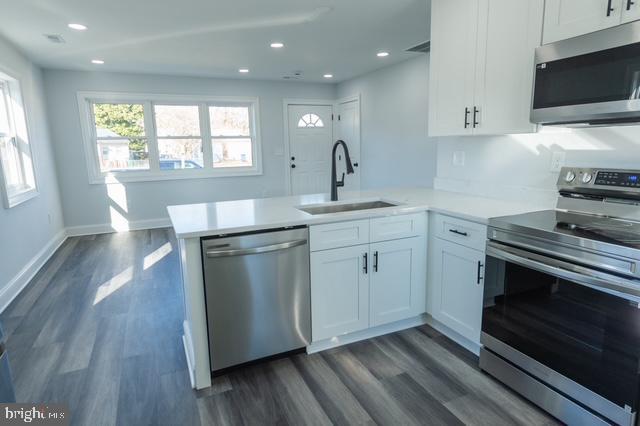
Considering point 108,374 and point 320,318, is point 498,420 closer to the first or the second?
point 320,318

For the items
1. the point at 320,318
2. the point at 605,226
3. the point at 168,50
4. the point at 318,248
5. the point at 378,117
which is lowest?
the point at 320,318

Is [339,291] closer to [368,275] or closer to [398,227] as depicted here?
[368,275]

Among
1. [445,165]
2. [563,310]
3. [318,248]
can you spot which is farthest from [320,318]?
[445,165]

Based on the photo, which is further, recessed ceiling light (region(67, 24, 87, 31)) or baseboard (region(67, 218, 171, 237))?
baseboard (region(67, 218, 171, 237))

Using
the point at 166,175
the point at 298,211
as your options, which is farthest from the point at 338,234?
the point at 166,175

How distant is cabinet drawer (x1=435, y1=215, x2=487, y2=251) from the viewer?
209cm

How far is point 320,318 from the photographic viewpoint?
231 centimetres

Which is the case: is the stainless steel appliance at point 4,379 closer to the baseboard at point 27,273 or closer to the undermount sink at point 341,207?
the undermount sink at point 341,207

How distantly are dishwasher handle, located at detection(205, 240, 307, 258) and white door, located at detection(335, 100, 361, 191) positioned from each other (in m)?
3.99

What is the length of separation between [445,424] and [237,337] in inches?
46.1

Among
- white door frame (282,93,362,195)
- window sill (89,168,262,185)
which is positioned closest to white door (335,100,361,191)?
white door frame (282,93,362,195)

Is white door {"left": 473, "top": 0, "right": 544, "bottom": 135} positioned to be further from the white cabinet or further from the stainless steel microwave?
the white cabinet

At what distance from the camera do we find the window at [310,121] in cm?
670

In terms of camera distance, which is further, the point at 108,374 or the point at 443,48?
the point at 443,48
